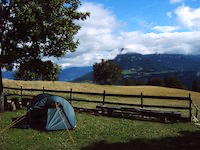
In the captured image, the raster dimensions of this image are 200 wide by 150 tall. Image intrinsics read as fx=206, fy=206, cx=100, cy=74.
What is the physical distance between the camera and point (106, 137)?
12969 millimetres

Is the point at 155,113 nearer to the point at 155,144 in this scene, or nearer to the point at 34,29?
the point at 155,144

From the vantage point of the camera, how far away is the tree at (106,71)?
303 ft

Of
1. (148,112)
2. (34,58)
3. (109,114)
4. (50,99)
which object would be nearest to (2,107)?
(34,58)

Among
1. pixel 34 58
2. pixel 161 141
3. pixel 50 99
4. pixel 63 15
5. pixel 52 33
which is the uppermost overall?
pixel 63 15

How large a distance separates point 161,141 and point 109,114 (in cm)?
850

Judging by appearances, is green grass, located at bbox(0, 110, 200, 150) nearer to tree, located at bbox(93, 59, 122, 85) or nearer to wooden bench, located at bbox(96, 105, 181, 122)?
wooden bench, located at bbox(96, 105, 181, 122)

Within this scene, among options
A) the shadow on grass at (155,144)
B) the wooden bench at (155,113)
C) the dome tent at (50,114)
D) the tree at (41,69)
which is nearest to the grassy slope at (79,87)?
the tree at (41,69)

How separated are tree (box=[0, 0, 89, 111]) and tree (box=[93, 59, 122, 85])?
72.5 m

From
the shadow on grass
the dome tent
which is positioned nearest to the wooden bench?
the shadow on grass

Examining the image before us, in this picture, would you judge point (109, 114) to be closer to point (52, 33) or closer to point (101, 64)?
point (52, 33)

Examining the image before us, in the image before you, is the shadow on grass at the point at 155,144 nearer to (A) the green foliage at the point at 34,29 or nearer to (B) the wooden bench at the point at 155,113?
(B) the wooden bench at the point at 155,113

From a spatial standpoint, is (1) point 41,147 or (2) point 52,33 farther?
(2) point 52,33

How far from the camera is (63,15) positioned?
63.4ft

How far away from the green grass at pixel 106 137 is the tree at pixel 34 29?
5.98 m
